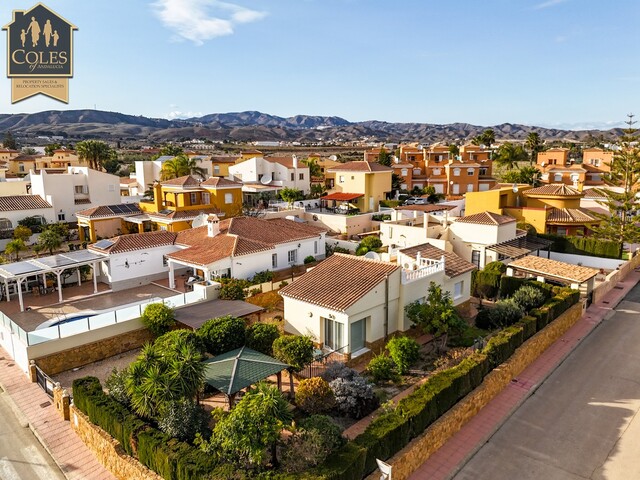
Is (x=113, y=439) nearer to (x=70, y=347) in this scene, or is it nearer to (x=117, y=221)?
(x=70, y=347)

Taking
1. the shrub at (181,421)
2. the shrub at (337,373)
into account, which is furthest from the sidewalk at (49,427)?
the shrub at (337,373)

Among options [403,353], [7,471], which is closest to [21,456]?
[7,471]

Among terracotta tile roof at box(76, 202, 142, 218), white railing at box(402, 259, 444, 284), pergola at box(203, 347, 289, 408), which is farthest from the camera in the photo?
terracotta tile roof at box(76, 202, 142, 218)

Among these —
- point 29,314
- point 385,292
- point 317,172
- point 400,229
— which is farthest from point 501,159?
point 29,314

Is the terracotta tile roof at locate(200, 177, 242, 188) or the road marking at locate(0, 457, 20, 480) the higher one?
the terracotta tile roof at locate(200, 177, 242, 188)

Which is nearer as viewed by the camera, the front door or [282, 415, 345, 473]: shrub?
[282, 415, 345, 473]: shrub

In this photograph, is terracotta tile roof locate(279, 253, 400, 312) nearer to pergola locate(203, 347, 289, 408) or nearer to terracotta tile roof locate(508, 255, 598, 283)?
pergola locate(203, 347, 289, 408)

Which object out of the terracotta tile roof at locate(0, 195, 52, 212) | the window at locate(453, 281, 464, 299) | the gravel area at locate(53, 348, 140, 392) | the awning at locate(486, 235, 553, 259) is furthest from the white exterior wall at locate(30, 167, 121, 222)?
the awning at locate(486, 235, 553, 259)
